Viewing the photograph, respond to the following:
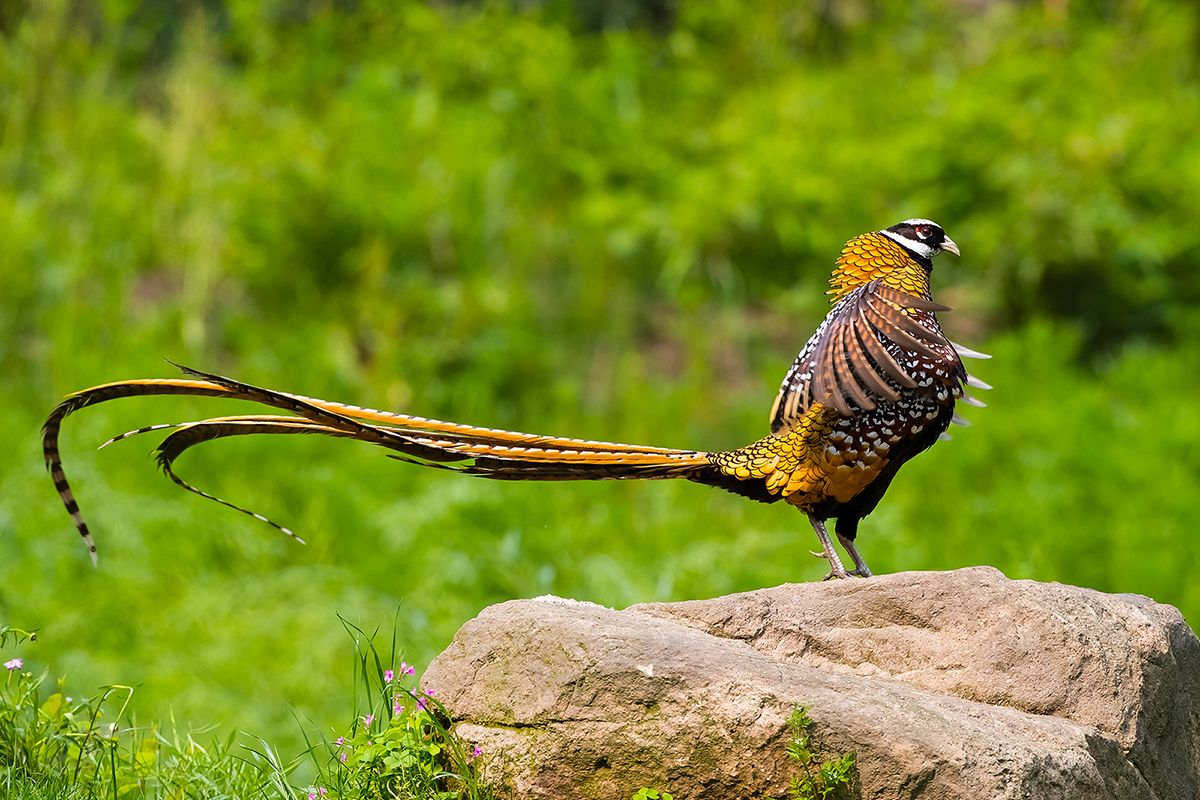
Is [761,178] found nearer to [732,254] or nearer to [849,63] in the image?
[732,254]

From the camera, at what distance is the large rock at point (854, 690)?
3.12 m

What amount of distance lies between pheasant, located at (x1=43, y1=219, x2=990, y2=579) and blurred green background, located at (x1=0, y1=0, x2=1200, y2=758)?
2.32 meters

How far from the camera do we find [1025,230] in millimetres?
8273

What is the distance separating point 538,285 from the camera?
867 cm

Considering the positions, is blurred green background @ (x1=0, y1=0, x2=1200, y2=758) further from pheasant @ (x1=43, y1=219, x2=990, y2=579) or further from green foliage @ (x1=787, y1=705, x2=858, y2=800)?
green foliage @ (x1=787, y1=705, x2=858, y2=800)

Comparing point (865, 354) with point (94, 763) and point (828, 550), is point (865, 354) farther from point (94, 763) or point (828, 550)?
point (94, 763)

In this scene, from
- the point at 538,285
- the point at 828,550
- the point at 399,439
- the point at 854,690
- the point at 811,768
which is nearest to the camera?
the point at 811,768

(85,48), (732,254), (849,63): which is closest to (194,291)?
(85,48)

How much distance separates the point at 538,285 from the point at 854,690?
18.4ft

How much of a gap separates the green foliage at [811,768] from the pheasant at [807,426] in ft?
2.62

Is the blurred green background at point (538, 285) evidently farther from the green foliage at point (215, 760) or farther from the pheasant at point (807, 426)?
the pheasant at point (807, 426)

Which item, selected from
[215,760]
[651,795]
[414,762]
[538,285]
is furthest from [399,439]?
[538,285]

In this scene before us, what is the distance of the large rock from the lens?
3117 millimetres

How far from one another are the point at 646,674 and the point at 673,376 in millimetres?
5515
